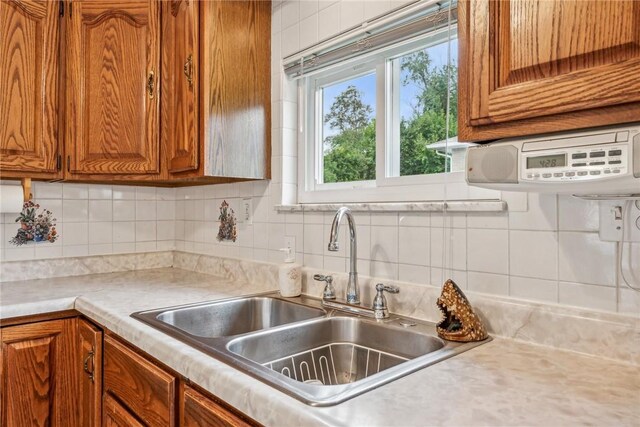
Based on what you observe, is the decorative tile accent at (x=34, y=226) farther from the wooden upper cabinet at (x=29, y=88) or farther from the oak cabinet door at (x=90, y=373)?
the oak cabinet door at (x=90, y=373)

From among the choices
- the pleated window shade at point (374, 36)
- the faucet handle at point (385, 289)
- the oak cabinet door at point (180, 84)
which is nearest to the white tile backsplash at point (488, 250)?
the faucet handle at point (385, 289)

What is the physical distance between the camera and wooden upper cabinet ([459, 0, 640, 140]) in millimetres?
647

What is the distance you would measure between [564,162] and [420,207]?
0.57 meters

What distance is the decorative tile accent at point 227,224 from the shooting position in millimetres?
2021

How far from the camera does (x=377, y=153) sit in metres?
1.53

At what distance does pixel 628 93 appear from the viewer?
2.09 feet

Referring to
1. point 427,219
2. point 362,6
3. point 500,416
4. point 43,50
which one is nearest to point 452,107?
point 427,219

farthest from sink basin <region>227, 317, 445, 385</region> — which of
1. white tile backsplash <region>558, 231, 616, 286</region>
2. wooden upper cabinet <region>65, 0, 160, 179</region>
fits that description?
wooden upper cabinet <region>65, 0, 160, 179</region>

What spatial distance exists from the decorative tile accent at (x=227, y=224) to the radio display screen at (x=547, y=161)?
58.4 inches

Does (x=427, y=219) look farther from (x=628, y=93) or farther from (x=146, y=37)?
(x=146, y=37)

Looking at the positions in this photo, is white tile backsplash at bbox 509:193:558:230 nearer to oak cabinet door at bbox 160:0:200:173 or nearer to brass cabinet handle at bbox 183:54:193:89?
oak cabinet door at bbox 160:0:200:173

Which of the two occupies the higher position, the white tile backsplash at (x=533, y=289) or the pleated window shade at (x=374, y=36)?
the pleated window shade at (x=374, y=36)

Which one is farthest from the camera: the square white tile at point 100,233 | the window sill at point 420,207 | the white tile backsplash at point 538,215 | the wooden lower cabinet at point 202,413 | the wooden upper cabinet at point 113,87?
the square white tile at point 100,233

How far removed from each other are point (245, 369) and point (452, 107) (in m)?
0.93
